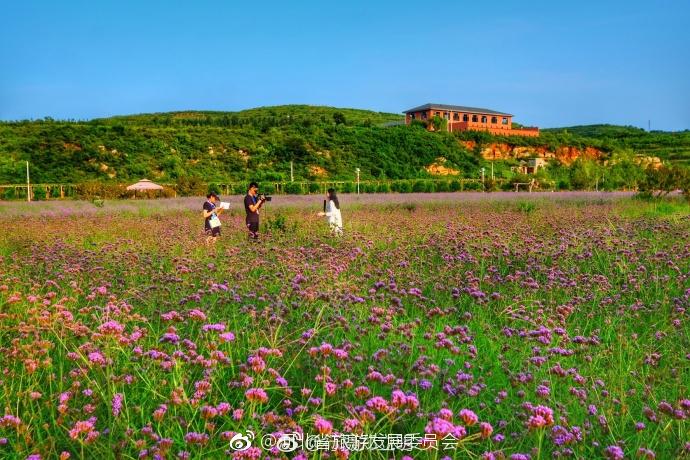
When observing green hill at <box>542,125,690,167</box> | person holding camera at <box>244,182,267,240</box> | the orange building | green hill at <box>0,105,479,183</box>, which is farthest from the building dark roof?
person holding camera at <box>244,182,267,240</box>

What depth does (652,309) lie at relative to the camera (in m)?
4.57

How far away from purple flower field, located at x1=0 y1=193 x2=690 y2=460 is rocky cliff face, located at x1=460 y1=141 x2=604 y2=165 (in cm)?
5788

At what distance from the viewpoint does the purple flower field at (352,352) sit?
2.18m

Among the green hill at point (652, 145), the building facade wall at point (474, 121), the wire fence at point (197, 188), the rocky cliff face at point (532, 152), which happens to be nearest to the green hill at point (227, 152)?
the rocky cliff face at point (532, 152)

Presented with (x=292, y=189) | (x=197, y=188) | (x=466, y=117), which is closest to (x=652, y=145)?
(x=466, y=117)

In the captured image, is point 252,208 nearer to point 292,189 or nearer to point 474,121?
point 292,189

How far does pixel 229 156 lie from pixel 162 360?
48.0 metres

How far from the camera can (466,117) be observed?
81.6 metres

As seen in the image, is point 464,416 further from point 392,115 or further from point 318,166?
point 392,115

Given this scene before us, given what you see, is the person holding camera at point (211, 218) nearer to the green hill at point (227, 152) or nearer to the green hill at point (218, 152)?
the green hill at point (227, 152)

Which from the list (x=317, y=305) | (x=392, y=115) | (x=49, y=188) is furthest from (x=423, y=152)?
(x=392, y=115)

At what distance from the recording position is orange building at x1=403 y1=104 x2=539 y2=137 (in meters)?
75.8

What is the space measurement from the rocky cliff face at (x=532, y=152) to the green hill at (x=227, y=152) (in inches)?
43.8

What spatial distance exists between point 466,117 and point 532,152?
1762cm
